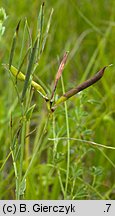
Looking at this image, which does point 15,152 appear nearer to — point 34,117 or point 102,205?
point 102,205

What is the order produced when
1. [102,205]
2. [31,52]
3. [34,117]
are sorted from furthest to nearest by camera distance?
[34,117], [102,205], [31,52]

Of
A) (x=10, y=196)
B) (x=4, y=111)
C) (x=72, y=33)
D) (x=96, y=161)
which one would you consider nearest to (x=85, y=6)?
(x=72, y=33)

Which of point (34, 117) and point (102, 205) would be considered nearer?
point (102, 205)

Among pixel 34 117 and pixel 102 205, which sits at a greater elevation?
pixel 102 205

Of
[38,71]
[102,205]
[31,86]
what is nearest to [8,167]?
[38,71]

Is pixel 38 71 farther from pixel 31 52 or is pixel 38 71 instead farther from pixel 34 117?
pixel 31 52

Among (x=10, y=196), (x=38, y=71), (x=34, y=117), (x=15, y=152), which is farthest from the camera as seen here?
(x=38, y=71)

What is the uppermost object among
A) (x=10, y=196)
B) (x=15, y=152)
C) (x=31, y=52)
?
(x=31, y=52)
